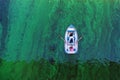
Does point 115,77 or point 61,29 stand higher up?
point 61,29

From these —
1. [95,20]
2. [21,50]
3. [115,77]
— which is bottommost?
[115,77]

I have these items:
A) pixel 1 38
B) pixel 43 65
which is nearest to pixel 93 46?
pixel 43 65

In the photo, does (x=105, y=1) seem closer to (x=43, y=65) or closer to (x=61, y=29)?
(x=61, y=29)
